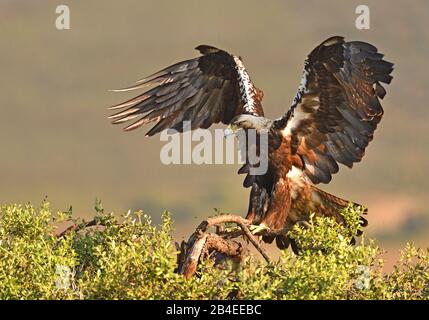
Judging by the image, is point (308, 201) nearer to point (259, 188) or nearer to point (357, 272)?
point (259, 188)

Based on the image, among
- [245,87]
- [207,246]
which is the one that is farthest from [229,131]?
[207,246]

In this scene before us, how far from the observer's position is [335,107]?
15320 mm

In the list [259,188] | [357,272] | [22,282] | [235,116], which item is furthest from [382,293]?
[235,116]

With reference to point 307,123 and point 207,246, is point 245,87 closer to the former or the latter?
point 307,123

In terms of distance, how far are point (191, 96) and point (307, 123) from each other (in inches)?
101

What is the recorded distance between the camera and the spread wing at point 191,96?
55.7ft

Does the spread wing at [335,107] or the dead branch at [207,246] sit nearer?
the dead branch at [207,246]

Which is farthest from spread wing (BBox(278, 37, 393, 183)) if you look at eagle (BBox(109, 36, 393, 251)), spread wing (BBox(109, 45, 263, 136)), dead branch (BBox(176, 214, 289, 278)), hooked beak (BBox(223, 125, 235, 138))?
dead branch (BBox(176, 214, 289, 278))

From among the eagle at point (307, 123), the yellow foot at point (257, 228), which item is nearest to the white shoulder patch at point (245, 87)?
the eagle at point (307, 123)

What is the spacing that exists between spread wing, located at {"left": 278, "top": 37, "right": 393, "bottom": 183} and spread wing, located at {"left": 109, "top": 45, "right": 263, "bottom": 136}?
162 centimetres

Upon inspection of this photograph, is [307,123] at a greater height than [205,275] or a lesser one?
greater

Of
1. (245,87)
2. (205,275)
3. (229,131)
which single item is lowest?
(205,275)

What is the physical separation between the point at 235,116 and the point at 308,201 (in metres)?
2.01

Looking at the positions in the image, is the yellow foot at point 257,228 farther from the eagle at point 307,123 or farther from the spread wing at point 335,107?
the spread wing at point 335,107
